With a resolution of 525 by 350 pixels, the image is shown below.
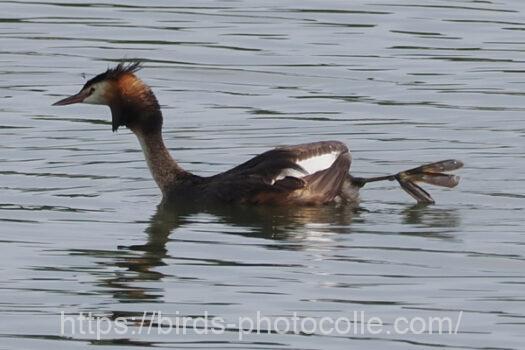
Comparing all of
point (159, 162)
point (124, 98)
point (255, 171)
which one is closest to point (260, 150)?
point (159, 162)

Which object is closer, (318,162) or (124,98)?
(318,162)

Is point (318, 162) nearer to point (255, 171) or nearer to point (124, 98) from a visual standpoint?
point (255, 171)

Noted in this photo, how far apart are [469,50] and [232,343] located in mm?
10846

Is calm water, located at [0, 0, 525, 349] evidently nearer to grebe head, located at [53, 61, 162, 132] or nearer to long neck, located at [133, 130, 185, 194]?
long neck, located at [133, 130, 185, 194]

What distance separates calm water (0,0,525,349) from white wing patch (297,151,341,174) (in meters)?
0.32

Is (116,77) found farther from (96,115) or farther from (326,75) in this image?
(326,75)

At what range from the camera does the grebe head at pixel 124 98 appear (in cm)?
1478

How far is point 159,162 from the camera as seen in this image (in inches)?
584

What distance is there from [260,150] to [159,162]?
1808 millimetres

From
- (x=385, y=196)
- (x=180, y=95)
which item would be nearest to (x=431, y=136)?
(x=385, y=196)

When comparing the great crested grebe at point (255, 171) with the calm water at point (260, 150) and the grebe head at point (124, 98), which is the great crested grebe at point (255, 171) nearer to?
the grebe head at point (124, 98)

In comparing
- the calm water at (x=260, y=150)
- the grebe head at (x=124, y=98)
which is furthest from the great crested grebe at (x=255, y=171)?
the calm water at (x=260, y=150)

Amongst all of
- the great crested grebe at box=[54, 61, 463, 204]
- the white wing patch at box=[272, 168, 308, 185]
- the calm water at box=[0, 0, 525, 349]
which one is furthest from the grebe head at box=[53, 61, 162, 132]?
the white wing patch at box=[272, 168, 308, 185]

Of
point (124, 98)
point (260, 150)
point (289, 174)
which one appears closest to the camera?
point (289, 174)
